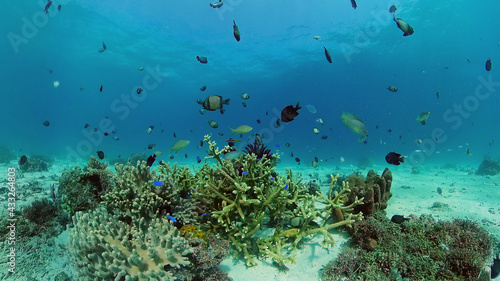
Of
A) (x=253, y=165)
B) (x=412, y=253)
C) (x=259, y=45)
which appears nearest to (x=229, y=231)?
(x=253, y=165)

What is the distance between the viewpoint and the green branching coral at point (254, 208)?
414 centimetres

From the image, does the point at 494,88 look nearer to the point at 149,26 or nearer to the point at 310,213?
the point at 149,26

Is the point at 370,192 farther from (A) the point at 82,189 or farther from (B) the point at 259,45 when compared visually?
(B) the point at 259,45

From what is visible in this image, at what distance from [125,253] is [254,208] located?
2.10 meters

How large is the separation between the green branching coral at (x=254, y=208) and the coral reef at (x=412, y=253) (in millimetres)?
409

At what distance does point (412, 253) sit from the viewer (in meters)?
3.98

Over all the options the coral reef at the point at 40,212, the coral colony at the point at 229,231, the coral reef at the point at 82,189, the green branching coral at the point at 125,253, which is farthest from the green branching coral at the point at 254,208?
the coral reef at the point at 40,212

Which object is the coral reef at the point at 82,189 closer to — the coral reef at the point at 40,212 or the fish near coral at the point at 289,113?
the coral reef at the point at 40,212

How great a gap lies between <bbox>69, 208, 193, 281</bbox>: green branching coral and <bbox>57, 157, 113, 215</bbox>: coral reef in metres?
2.23

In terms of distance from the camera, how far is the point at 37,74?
81.5 meters

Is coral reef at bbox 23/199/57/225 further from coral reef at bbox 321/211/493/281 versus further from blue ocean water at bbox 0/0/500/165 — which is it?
blue ocean water at bbox 0/0/500/165

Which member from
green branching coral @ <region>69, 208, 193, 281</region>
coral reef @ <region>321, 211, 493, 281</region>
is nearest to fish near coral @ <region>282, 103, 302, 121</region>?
coral reef @ <region>321, 211, 493, 281</region>

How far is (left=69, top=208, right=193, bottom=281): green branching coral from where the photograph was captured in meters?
2.81

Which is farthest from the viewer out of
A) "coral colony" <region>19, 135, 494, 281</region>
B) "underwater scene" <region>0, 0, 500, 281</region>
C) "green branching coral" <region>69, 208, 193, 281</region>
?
"underwater scene" <region>0, 0, 500, 281</region>
